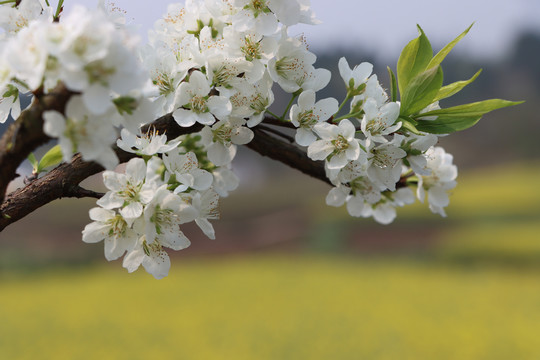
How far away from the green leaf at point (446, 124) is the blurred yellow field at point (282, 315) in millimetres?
3673

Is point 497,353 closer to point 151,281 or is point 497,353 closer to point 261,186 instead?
point 151,281

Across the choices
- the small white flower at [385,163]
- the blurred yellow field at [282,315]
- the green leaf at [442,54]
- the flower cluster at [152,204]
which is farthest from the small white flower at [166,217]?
the blurred yellow field at [282,315]

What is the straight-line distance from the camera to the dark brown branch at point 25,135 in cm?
42

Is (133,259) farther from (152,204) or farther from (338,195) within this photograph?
(338,195)

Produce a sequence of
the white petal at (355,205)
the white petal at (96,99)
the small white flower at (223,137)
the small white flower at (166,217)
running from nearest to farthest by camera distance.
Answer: the white petal at (96,99) → the small white flower at (166,217) → the small white flower at (223,137) → the white petal at (355,205)

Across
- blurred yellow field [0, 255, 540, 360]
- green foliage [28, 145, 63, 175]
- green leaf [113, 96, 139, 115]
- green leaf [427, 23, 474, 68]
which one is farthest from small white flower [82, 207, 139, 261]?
blurred yellow field [0, 255, 540, 360]

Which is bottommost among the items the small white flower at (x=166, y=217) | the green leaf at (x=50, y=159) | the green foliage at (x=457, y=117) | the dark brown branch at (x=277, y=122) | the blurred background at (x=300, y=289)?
the blurred background at (x=300, y=289)

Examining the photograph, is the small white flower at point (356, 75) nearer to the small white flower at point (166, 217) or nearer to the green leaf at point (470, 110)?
the green leaf at point (470, 110)

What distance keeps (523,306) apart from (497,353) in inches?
59.6

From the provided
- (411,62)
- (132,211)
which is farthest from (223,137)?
(411,62)

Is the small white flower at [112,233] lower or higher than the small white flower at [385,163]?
lower

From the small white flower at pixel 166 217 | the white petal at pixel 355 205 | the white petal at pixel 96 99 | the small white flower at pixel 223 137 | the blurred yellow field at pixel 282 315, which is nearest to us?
the white petal at pixel 96 99

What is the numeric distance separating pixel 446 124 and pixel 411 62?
9 cm

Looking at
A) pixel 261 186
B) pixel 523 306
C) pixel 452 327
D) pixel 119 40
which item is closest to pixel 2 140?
pixel 119 40
